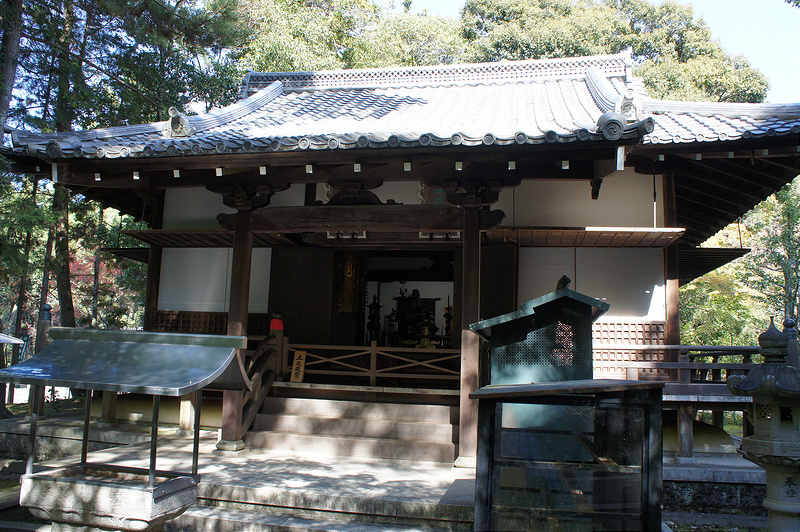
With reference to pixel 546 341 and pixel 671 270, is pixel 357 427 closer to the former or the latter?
pixel 546 341

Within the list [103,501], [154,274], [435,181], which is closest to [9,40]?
[154,274]

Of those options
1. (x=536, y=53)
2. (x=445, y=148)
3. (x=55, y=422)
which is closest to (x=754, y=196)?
(x=445, y=148)

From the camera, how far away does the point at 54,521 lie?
15.6 feet

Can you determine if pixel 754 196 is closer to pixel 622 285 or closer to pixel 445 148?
pixel 622 285

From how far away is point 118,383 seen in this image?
4484mm

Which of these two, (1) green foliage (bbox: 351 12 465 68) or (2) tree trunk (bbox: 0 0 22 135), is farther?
(1) green foliage (bbox: 351 12 465 68)

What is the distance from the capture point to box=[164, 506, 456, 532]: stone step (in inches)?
210

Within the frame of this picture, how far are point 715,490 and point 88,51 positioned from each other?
60.1 feet

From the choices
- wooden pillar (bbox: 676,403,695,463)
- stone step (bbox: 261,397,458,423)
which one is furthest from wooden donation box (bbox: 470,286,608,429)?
wooden pillar (bbox: 676,403,695,463)

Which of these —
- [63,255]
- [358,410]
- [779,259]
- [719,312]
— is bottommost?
[358,410]

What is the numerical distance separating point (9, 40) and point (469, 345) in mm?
11838

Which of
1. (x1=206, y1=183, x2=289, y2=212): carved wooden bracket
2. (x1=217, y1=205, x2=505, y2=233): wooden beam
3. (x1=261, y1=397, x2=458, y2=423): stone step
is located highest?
(x1=206, y1=183, x2=289, y2=212): carved wooden bracket

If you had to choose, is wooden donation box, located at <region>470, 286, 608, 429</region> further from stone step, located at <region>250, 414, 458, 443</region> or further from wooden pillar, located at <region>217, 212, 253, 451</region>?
wooden pillar, located at <region>217, 212, 253, 451</region>

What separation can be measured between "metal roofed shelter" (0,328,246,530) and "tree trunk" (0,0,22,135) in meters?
8.96
